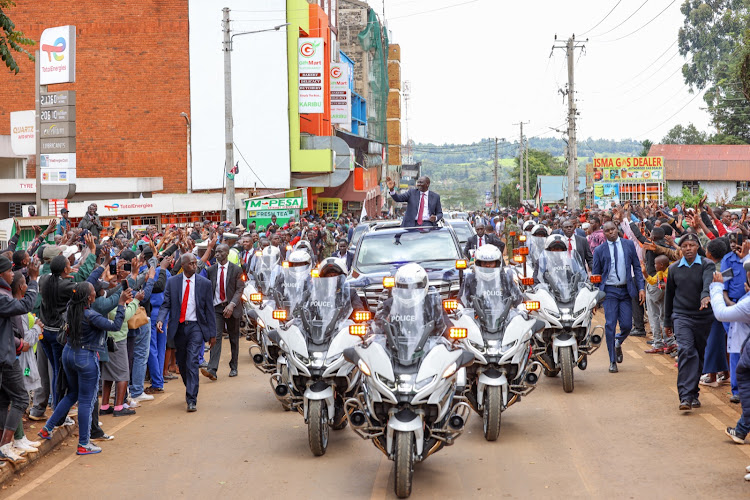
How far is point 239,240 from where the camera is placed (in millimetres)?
20234

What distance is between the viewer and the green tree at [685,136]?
88625mm

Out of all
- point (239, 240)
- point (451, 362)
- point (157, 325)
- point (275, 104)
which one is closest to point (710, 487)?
point (451, 362)

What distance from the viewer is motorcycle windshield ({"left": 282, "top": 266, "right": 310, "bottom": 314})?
38.1 feet

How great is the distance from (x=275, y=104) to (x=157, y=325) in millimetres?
38884

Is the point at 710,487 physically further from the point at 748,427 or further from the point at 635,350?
the point at 635,350

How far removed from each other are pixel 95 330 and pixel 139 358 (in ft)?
10.1

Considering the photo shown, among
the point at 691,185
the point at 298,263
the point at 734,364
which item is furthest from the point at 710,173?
the point at 298,263

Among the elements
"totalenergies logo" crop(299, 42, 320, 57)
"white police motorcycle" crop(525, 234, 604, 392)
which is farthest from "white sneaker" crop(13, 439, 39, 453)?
"totalenergies logo" crop(299, 42, 320, 57)

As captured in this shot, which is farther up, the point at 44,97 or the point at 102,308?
the point at 44,97

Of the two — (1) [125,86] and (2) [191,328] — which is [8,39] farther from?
(1) [125,86]

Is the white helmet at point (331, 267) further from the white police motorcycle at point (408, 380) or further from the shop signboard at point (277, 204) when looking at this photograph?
the shop signboard at point (277, 204)

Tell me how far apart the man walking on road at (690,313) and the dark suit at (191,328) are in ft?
19.0

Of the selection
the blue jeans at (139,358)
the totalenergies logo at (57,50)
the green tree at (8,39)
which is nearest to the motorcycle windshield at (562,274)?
the blue jeans at (139,358)

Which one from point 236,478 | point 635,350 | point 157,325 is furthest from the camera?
point 635,350
